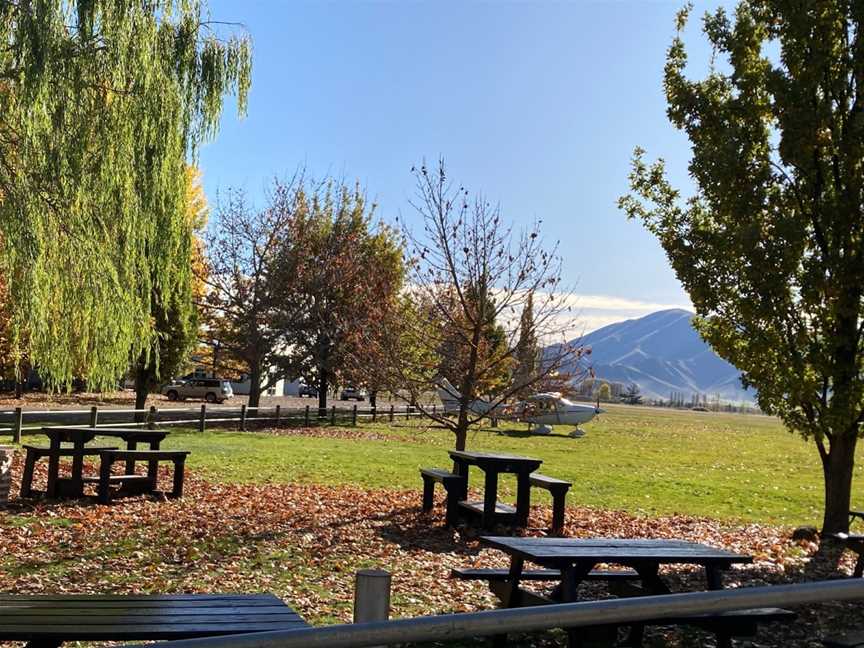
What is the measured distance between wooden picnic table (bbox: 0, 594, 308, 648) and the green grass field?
1133cm

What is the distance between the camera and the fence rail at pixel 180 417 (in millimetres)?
21172

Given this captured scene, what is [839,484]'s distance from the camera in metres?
12.2

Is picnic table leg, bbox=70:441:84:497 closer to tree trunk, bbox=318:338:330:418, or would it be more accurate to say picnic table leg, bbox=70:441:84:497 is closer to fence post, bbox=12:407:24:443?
fence post, bbox=12:407:24:443

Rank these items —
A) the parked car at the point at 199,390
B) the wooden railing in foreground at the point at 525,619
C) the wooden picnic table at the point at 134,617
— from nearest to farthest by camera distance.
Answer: the wooden railing in foreground at the point at 525,619
the wooden picnic table at the point at 134,617
the parked car at the point at 199,390

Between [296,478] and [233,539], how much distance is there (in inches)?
270

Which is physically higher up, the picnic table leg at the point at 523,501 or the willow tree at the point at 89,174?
the willow tree at the point at 89,174

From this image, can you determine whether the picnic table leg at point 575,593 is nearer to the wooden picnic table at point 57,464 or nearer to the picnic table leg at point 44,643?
the picnic table leg at point 44,643

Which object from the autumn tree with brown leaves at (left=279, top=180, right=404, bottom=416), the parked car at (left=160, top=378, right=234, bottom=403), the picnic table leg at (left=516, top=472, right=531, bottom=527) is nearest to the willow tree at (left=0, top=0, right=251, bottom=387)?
→ the picnic table leg at (left=516, top=472, right=531, bottom=527)

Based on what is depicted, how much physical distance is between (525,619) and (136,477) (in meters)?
11.7

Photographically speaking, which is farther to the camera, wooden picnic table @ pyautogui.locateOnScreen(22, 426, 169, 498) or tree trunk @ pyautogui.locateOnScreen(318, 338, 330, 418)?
tree trunk @ pyautogui.locateOnScreen(318, 338, 330, 418)

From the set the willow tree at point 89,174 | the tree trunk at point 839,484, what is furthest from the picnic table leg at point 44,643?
the tree trunk at point 839,484

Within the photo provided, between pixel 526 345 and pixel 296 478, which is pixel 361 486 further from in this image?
pixel 526 345

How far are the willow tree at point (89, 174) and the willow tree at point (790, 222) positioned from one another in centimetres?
685

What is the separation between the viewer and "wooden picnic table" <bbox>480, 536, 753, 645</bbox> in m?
6.04
